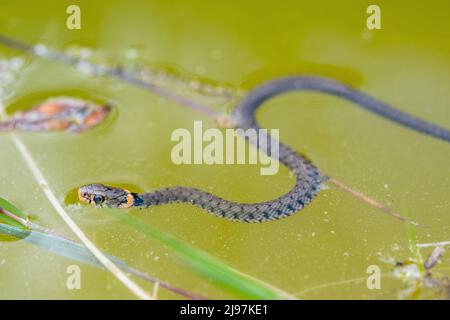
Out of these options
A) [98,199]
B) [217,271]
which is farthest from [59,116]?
[217,271]

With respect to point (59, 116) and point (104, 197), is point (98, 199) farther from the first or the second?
point (59, 116)

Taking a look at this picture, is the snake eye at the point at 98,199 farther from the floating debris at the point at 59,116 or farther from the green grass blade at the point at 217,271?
the floating debris at the point at 59,116

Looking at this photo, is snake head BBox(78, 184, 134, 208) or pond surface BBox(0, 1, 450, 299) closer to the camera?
pond surface BBox(0, 1, 450, 299)

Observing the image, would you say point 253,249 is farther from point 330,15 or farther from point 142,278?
point 330,15

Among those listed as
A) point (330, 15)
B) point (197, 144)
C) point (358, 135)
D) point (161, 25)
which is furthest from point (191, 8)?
point (358, 135)

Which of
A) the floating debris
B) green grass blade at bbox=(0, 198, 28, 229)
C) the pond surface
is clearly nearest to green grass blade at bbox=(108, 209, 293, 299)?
the pond surface

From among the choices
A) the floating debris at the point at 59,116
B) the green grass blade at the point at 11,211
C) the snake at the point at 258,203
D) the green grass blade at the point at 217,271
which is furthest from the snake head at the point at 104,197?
the floating debris at the point at 59,116

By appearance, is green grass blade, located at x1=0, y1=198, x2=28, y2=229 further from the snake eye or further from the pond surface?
the snake eye
